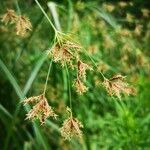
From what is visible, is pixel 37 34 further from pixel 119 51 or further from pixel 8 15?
pixel 8 15

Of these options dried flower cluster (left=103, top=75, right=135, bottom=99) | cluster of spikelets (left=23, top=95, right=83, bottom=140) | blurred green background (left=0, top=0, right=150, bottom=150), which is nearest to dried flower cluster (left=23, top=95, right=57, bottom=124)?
cluster of spikelets (left=23, top=95, right=83, bottom=140)

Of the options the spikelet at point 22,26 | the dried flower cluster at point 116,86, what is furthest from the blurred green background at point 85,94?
the dried flower cluster at point 116,86

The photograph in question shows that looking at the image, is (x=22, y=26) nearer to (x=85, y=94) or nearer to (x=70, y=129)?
(x=70, y=129)

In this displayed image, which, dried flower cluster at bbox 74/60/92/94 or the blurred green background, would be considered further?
the blurred green background

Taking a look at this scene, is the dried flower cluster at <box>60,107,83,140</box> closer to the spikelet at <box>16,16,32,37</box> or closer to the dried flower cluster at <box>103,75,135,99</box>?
the dried flower cluster at <box>103,75,135,99</box>

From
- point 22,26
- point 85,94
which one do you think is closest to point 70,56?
point 22,26

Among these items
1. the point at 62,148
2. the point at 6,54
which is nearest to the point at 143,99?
the point at 62,148
